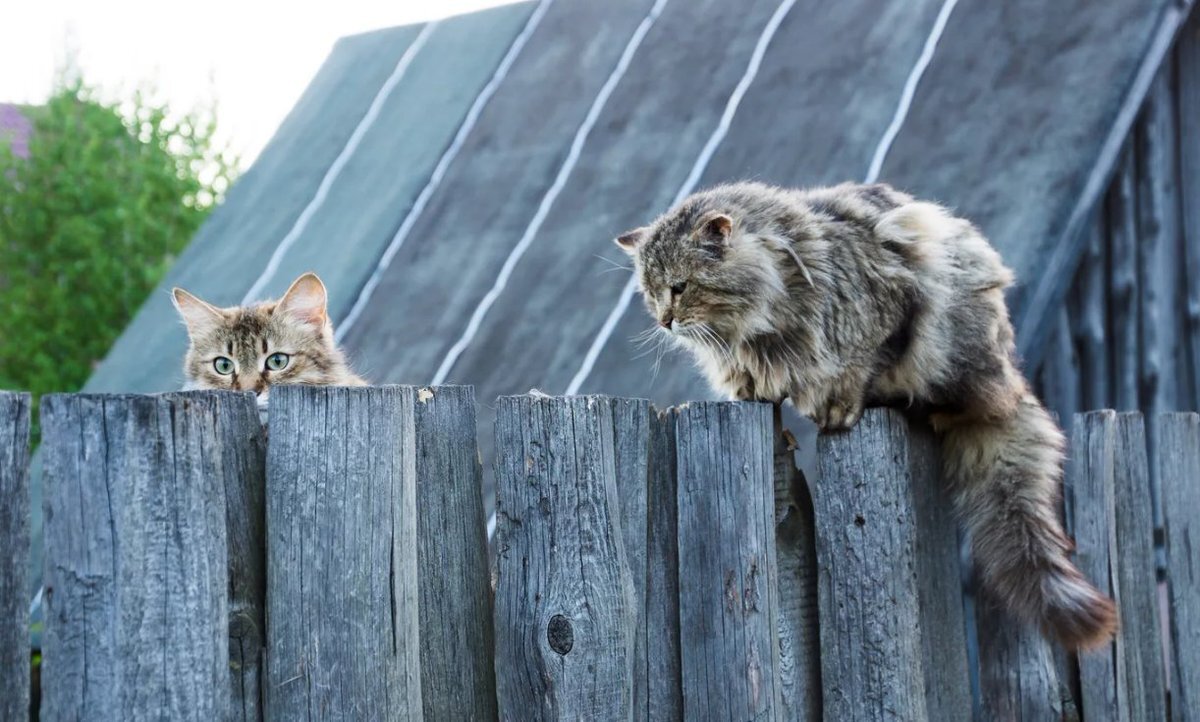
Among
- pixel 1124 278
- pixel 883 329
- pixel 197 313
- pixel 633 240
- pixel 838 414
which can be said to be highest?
pixel 1124 278

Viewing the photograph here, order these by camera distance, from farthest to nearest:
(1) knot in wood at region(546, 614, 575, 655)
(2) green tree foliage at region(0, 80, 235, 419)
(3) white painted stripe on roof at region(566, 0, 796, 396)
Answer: (2) green tree foliage at region(0, 80, 235, 419)
(3) white painted stripe on roof at region(566, 0, 796, 396)
(1) knot in wood at region(546, 614, 575, 655)

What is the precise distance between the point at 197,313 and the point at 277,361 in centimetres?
30

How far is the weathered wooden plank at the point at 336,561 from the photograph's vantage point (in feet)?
6.45

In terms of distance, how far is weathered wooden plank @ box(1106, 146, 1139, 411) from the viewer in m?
5.23

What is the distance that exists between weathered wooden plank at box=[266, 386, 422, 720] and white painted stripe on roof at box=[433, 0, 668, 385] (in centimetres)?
349

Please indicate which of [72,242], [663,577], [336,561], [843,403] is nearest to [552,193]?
[843,403]

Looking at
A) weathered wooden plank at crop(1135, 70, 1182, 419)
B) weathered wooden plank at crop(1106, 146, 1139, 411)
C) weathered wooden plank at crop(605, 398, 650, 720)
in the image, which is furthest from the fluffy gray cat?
weathered wooden plank at crop(1135, 70, 1182, 419)

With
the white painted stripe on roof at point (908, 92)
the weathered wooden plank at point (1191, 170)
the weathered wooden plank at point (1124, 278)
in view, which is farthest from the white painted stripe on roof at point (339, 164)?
the weathered wooden plank at point (1191, 170)

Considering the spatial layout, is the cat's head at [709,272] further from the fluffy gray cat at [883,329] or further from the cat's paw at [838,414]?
the cat's paw at [838,414]

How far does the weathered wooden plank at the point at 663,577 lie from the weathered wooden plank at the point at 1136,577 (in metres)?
1.34

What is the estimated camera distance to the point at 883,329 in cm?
296

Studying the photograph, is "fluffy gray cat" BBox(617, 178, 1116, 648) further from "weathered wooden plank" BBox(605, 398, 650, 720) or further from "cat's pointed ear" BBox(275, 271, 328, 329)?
"cat's pointed ear" BBox(275, 271, 328, 329)

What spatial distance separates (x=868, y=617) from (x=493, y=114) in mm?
4778

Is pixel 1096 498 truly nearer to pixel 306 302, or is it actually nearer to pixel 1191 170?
pixel 306 302
